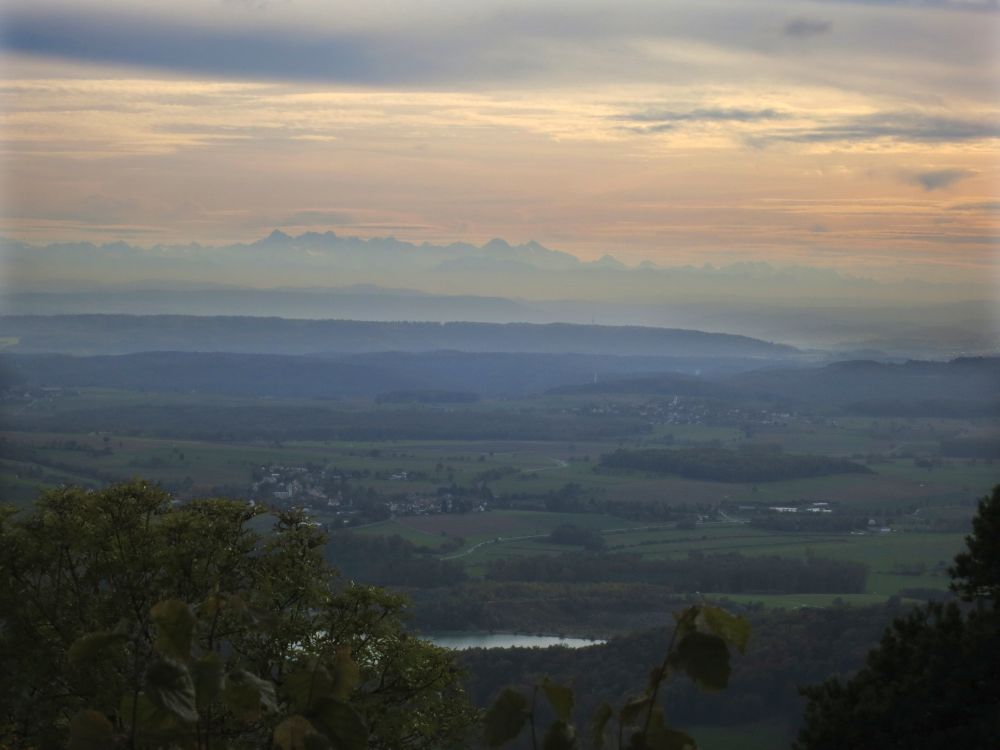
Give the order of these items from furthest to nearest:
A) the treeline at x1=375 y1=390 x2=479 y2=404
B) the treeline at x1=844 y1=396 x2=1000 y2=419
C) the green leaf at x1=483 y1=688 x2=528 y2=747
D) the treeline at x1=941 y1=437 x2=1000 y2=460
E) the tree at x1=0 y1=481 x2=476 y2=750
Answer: the treeline at x1=375 y1=390 x2=479 y2=404 < the treeline at x1=844 y1=396 x2=1000 y2=419 < the treeline at x1=941 y1=437 x2=1000 y2=460 < the tree at x1=0 y1=481 x2=476 y2=750 < the green leaf at x1=483 y1=688 x2=528 y2=747

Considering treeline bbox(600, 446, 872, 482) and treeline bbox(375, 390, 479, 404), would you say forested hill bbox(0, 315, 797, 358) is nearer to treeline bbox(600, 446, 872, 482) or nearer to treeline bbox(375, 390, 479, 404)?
treeline bbox(375, 390, 479, 404)

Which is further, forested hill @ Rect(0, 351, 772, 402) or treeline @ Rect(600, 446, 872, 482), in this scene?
forested hill @ Rect(0, 351, 772, 402)

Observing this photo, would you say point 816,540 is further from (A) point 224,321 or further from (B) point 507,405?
(A) point 224,321

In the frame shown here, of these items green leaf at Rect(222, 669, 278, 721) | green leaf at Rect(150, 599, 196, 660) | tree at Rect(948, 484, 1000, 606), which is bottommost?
tree at Rect(948, 484, 1000, 606)

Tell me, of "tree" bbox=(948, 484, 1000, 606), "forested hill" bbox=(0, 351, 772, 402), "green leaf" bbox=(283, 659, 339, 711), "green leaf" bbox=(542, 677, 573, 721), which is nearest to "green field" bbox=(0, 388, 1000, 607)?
"forested hill" bbox=(0, 351, 772, 402)

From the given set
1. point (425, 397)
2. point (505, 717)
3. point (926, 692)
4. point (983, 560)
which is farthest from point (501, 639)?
point (425, 397)

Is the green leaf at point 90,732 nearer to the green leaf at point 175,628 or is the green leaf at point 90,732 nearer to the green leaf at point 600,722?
the green leaf at point 175,628
